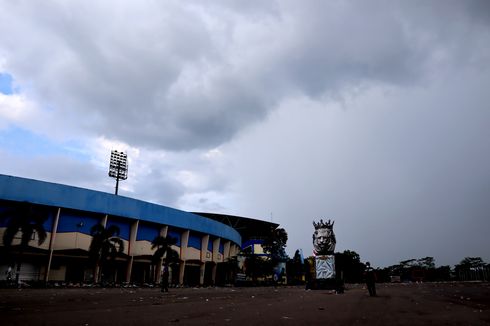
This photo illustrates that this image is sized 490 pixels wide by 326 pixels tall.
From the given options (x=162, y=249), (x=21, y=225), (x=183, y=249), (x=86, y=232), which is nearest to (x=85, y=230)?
(x=86, y=232)

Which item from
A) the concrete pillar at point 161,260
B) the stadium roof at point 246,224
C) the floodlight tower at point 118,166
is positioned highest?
the floodlight tower at point 118,166

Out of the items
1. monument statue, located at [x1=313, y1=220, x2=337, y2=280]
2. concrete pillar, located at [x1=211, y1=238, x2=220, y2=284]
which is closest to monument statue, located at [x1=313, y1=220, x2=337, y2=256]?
monument statue, located at [x1=313, y1=220, x2=337, y2=280]

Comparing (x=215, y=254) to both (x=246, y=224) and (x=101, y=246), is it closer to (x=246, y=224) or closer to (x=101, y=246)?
(x=101, y=246)

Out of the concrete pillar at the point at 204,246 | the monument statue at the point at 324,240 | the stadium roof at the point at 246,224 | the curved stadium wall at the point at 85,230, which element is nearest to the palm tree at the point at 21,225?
the curved stadium wall at the point at 85,230

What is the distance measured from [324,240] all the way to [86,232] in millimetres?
30095

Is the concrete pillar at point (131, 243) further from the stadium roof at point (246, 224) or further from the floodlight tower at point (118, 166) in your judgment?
the stadium roof at point (246, 224)

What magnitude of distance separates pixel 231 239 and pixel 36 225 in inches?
1659

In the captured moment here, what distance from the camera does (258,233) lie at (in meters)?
101

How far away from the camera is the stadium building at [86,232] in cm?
4100

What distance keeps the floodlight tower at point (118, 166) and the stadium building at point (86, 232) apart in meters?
17.2

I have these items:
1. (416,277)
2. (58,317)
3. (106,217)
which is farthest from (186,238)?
(416,277)

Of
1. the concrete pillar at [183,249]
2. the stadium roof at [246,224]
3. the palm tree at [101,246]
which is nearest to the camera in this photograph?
the palm tree at [101,246]

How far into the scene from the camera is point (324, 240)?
35625 mm

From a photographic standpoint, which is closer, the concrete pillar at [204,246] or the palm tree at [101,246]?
the palm tree at [101,246]
